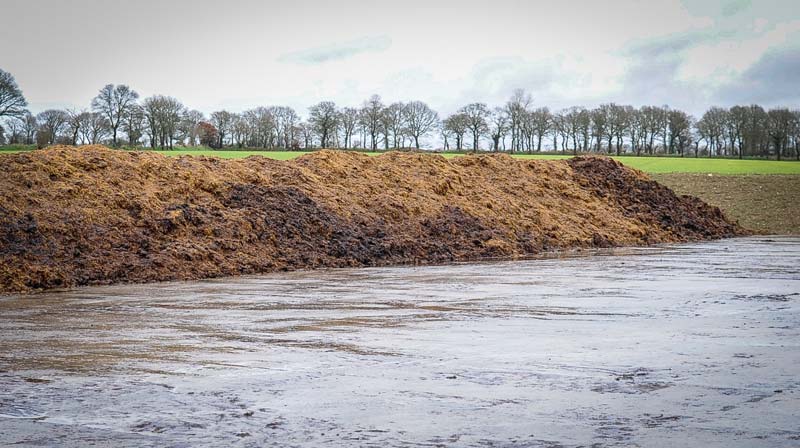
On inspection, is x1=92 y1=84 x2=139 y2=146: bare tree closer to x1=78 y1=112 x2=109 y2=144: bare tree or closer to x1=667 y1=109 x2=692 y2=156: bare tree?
x1=78 y1=112 x2=109 y2=144: bare tree

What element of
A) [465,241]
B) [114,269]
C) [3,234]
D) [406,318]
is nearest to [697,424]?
[406,318]

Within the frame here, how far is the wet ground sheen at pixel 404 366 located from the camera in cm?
585

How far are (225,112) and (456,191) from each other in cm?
6993

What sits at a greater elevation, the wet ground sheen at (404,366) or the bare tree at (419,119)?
the bare tree at (419,119)

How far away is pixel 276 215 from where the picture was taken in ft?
71.5

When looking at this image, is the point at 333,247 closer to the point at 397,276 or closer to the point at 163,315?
the point at 397,276

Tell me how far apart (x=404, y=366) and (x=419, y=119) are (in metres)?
88.1

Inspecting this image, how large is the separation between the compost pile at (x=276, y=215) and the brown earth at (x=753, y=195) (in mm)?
4962

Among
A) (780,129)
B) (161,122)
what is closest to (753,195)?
(161,122)

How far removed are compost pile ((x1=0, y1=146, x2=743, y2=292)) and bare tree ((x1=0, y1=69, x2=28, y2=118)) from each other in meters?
42.8

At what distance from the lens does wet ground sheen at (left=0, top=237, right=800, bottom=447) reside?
5.85 m

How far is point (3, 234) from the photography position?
1681 centimetres

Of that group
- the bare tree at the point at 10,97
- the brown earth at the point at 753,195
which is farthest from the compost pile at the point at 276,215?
the bare tree at the point at 10,97

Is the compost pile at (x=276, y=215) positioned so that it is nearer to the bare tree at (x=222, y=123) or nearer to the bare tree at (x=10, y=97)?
the bare tree at (x=10, y=97)
